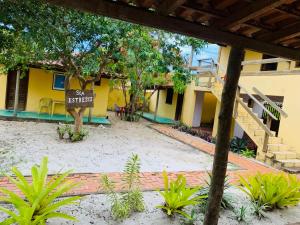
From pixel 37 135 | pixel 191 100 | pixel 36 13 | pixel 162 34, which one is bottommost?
pixel 37 135

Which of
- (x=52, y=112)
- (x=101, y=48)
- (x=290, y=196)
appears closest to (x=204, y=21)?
(x=290, y=196)

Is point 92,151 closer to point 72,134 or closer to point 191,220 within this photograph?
point 72,134

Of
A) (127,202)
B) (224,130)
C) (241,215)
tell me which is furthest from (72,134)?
(224,130)

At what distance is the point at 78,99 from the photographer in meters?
9.39

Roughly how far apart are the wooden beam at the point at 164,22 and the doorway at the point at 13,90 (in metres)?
13.0

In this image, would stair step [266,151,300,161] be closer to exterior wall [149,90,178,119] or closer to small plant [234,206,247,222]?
small plant [234,206,247,222]

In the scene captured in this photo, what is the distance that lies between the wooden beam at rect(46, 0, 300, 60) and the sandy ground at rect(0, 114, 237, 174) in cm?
463

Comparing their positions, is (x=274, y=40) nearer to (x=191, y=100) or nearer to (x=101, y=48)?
(x=101, y=48)

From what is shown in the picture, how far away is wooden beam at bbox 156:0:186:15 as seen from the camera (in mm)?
2795

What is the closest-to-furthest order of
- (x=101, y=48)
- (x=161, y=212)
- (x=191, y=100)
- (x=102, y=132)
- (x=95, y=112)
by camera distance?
1. (x=161, y=212)
2. (x=101, y=48)
3. (x=102, y=132)
4. (x=95, y=112)
5. (x=191, y=100)

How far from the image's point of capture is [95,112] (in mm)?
16312

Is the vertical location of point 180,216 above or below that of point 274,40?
below

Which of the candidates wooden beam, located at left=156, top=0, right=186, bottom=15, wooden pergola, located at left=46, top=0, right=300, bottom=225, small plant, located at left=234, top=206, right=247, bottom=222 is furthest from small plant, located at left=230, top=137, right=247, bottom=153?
wooden beam, located at left=156, top=0, right=186, bottom=15

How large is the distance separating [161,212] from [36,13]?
12.2 ft
